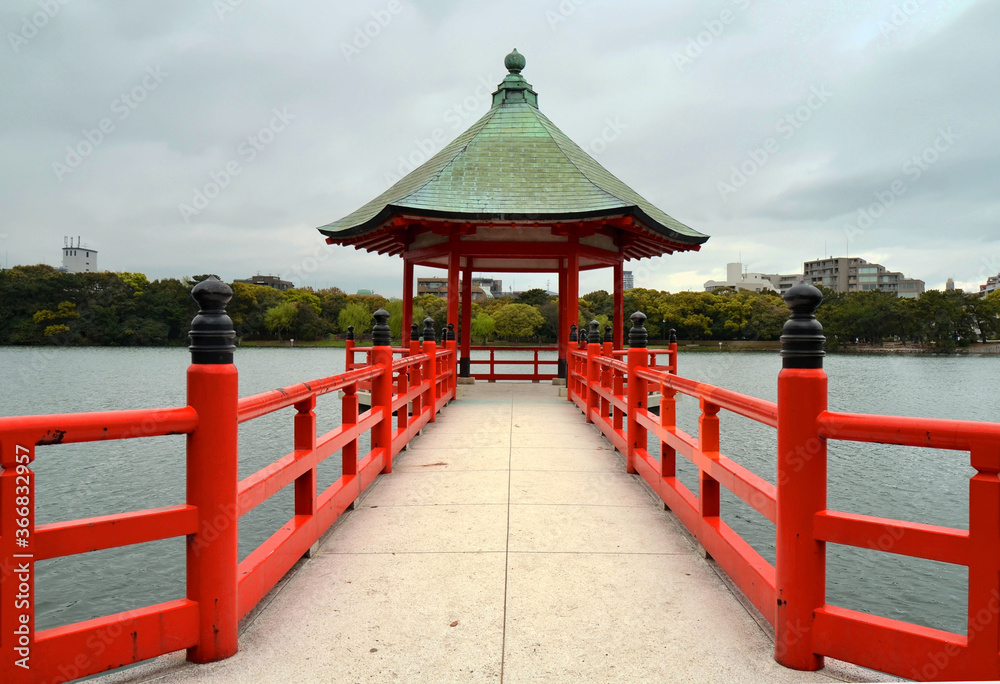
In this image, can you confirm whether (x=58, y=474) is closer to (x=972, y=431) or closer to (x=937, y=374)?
(x=972, y=431)

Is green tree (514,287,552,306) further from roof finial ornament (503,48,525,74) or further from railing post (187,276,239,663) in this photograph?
railing post (187,276,239,663)

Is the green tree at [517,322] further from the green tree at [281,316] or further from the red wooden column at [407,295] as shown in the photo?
the red wooden column at [407,295]

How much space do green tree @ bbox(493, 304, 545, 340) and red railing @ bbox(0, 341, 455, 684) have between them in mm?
51057

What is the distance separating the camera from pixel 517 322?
5503 centimetres

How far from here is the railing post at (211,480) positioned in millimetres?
2197

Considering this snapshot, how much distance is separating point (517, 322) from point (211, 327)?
52912mm

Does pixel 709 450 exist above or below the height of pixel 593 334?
below

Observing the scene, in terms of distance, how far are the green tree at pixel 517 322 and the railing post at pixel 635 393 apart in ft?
158

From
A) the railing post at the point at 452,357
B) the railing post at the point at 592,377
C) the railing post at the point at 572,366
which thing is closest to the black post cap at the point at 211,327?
the railing post at the point at 592,377

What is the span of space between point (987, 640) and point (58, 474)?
1159 centimetres

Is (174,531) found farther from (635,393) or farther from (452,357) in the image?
(452,357)

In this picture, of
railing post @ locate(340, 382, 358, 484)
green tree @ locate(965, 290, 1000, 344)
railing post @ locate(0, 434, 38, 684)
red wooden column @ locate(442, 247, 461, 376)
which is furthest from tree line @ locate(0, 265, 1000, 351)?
railing post @ locate(0, 434, 38, 684)

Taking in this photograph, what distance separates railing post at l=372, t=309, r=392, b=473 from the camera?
5035 millimetres

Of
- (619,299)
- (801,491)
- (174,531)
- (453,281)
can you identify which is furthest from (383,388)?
(619,299)
